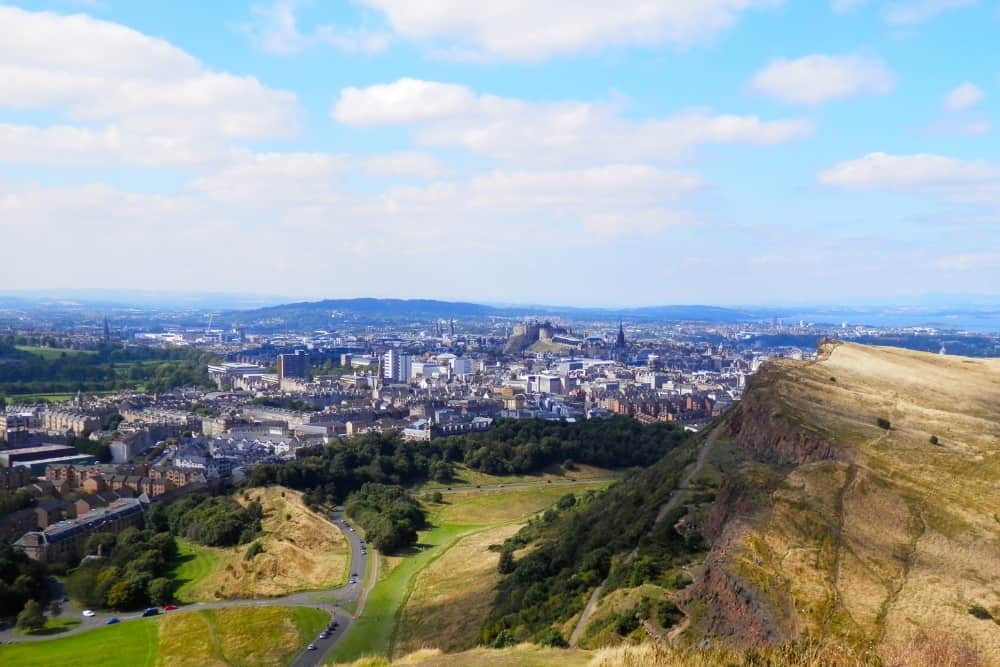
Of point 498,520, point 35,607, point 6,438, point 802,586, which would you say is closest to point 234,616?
point 35,607

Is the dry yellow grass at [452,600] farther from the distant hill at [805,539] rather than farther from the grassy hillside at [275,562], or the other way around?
the grassy hillside at [275,562]

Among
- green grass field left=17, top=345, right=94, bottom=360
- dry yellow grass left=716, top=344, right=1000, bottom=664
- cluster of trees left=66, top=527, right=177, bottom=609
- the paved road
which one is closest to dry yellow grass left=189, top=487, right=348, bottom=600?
the paved road

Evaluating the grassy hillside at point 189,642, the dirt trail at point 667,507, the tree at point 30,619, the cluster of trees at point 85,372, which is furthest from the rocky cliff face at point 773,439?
the cluster of trees at point 85,372

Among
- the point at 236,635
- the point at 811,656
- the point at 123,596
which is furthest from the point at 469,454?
the point at 811,656

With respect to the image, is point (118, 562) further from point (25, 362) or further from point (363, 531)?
point (25, 362)

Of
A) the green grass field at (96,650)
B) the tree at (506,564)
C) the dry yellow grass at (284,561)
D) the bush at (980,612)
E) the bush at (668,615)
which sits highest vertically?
the bush at (980,612)

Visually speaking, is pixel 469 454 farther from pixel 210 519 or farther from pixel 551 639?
pixel 551 639

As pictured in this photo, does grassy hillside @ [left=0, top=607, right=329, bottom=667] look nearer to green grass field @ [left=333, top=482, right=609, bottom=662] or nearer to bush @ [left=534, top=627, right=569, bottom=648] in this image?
green grass field @ [left=333, top=482, right=609, bottom=662]
